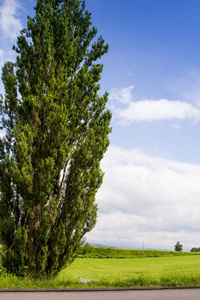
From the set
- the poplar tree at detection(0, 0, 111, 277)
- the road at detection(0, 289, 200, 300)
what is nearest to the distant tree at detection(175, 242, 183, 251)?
the poplar tree at detection(0, 0, 111, 277)

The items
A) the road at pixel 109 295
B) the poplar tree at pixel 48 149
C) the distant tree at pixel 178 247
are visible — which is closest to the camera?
the road at pixel 109 295

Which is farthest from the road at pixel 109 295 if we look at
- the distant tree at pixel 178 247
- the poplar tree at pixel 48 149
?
the distant tree at pixel 178 247

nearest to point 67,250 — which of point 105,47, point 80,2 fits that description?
point 105,47

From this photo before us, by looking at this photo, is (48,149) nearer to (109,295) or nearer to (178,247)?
(109,295)

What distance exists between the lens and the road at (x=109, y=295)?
5555 mm

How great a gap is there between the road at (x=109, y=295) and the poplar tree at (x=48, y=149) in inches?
96.3

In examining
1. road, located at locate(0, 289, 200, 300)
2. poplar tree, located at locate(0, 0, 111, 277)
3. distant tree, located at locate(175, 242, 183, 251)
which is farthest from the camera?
distant tree, located at locate(175, 242, 183, 251)

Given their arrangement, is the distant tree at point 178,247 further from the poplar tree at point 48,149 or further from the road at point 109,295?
the road at point 109,295

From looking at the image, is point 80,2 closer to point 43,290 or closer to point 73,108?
point 73,108

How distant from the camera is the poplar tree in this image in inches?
332

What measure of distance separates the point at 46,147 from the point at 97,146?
7.24 ft

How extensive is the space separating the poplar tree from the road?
2.45m

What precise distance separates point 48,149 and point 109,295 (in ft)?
18.5

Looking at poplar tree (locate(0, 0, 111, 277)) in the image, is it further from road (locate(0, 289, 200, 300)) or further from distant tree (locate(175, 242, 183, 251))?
distant tree (locate(175, 242, 183, 251))
